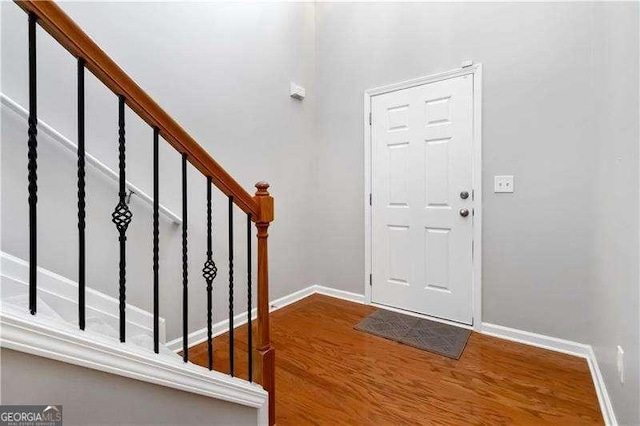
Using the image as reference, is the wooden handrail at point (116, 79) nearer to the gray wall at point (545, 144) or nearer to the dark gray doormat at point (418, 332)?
the dark gray doormat at point (418, 332)

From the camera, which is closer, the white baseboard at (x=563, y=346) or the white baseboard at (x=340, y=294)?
the white baseboard at (x=563, y=346)

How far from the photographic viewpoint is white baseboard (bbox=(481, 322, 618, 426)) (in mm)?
1541

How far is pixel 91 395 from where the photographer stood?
2.64 feet

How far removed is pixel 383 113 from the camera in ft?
9.11

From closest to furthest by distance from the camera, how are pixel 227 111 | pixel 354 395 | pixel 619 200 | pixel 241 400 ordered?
1. pixel 241 400
2. pixel 619 200
3. pixel 354 395
4. pixel 227 111

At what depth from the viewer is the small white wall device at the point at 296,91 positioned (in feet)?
9.64

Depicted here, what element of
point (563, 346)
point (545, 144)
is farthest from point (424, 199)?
point (563, 346)

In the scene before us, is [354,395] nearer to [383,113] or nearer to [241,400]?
[241,400]

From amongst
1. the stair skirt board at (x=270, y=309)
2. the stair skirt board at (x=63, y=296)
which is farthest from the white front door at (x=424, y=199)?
the stair skirt board at (x=63, y=296)

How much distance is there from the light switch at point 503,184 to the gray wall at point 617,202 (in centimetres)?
48

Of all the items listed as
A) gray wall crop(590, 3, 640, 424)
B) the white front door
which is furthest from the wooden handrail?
the white front door

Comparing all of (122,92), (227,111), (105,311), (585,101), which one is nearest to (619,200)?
(585,101)

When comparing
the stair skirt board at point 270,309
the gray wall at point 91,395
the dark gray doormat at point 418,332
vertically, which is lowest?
the dark gray doormat at point 418,332

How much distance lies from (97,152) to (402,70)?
241cm
